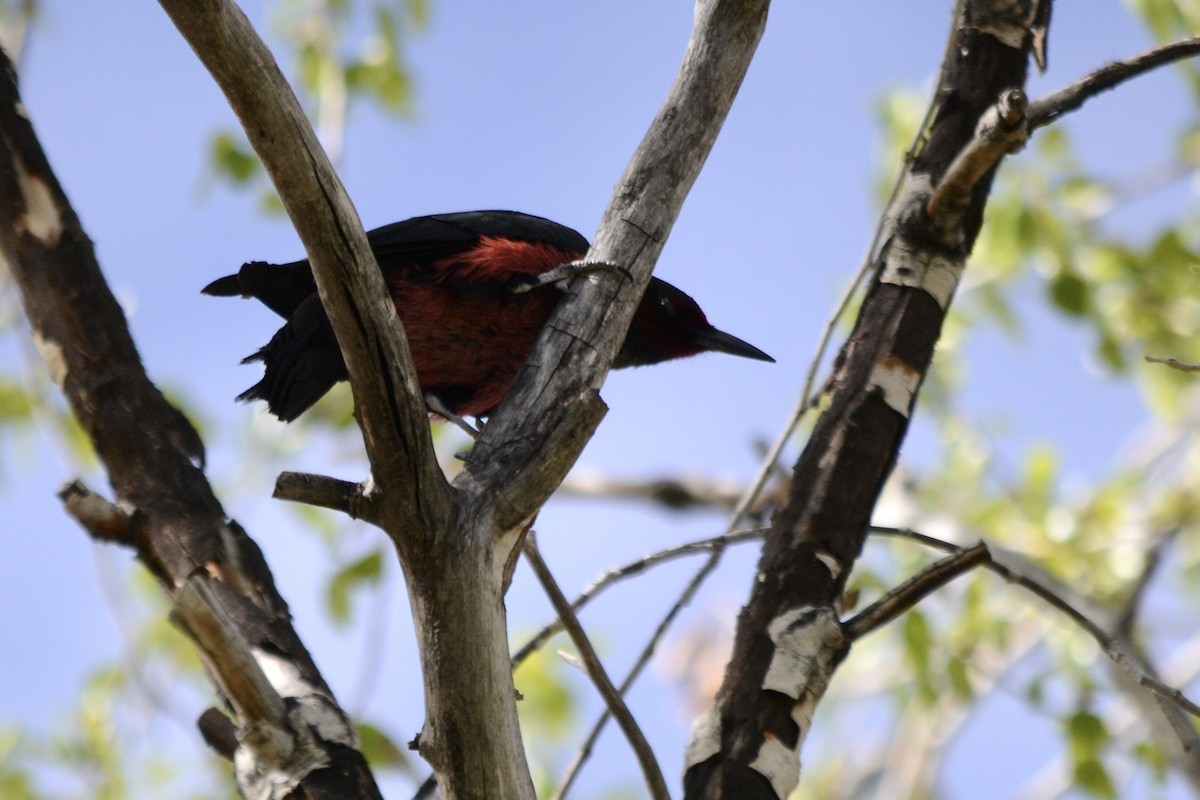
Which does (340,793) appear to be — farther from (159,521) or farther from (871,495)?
(871,495)

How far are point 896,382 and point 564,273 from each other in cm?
78

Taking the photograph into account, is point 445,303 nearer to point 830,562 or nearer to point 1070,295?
point 830,562

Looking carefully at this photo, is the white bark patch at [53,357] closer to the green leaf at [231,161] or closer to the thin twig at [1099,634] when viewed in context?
the green leaf at [231,161]

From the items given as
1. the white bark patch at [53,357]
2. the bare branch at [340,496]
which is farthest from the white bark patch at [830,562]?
the white bark patch at [53,357]

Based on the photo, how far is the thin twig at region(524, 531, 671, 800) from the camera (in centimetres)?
224

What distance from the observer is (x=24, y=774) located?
177 inches

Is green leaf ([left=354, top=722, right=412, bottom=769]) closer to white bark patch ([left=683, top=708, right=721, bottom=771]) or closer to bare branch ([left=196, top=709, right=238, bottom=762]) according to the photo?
bare branch ([left=196, top=709, right=238, bottom=762])

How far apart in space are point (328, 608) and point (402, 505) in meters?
1.82

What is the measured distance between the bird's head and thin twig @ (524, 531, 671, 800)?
1771mm

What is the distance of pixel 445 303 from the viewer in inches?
137

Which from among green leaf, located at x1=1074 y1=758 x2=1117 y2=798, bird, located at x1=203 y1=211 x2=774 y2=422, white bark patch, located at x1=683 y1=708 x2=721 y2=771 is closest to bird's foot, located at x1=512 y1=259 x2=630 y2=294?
bird, located at x1=203 y1=211 x2=774 y2=422

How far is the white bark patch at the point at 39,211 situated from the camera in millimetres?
3174

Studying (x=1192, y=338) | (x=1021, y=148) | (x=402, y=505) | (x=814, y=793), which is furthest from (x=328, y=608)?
(x=814, y=793)

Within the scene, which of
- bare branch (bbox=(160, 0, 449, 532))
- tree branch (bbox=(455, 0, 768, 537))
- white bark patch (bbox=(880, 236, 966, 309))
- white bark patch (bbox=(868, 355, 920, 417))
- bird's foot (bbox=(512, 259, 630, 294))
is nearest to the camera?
bare branch (bbox=(160, 0, 449, 532))
